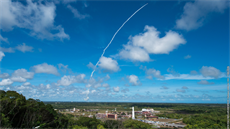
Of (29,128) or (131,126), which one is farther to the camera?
(131,126)

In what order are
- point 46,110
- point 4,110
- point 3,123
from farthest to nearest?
1. point 46,110
2. point 4,110
3. point 3,123

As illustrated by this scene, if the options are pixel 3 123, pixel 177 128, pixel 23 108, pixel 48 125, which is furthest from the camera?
pixel 177 128

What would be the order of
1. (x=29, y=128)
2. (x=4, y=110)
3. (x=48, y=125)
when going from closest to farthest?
1. (x=29, y=128)
2. (x=4, y=110)
3. (x=48, y=125)

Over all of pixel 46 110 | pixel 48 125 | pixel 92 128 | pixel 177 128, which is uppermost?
pixel 46 110

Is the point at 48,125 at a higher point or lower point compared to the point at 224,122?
higher

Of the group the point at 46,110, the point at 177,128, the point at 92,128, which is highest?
the point at 46,110

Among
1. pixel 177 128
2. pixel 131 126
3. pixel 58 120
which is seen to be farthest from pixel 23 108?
pixel 177 128

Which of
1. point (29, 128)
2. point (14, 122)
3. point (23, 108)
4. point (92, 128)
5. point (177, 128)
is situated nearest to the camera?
point (29, 128)

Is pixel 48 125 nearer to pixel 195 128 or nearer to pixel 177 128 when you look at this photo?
pixel 195 128

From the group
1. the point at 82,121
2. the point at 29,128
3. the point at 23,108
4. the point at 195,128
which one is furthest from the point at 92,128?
the point at 195,128

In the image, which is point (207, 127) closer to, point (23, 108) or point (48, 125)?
point (48, 125)
